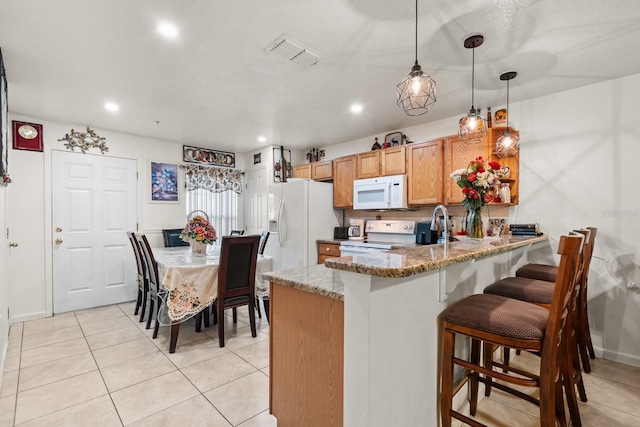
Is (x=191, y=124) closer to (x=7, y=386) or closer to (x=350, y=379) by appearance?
(x=7, y=386)

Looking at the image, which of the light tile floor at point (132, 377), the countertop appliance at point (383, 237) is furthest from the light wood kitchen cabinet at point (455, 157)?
the light tile floor at point (132, 377)

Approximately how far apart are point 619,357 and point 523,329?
2.37m

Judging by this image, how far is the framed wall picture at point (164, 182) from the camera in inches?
180

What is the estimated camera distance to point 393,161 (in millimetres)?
3904

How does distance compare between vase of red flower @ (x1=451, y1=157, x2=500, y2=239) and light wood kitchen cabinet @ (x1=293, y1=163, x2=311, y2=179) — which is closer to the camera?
vase of red flower @ (x1=451, y1=157, x2=500, y2=239)

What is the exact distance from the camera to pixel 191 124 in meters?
3.93

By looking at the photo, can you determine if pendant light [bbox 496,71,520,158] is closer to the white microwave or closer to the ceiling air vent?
the white microwave

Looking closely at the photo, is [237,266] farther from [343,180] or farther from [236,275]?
[343,180]

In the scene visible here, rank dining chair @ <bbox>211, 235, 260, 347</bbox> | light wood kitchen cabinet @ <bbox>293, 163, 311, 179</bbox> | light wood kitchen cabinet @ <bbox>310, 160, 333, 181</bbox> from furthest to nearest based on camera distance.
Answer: light wood kitchen cabinet @ <bbox>293, 163, 311, 179</bbox>
light wood kitchen cabinet @ <bbox>310, 160, 333, 181</bbox>
dining chair @ <bbox>211, 235, 260, 347</bbox>

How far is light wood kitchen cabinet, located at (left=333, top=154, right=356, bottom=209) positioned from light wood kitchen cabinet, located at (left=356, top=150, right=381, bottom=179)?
10 centimetres

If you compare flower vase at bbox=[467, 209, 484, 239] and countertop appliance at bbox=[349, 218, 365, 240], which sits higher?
flower vase at bbox=[467, 209, 484, 239]

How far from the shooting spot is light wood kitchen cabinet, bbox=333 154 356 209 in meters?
4.39

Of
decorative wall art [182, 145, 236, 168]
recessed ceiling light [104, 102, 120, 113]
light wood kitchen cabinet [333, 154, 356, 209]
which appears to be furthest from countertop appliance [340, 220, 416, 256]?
recessed ceiling light [104, 102, 120, 113]

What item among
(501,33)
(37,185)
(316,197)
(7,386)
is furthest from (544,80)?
(37,185)
